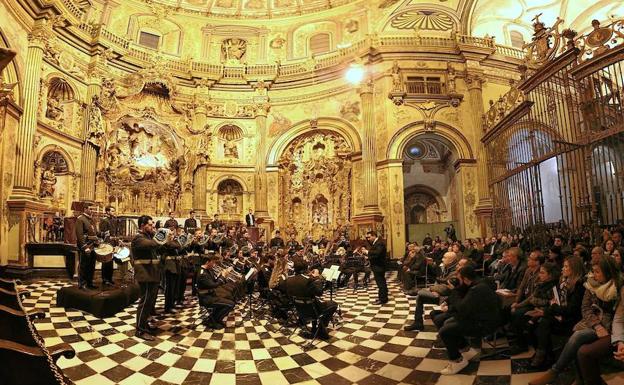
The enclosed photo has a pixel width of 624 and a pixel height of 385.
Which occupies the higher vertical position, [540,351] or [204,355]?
[540,351]

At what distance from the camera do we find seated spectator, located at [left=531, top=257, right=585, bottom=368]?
11.4 feet

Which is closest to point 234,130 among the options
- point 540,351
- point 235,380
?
point 235,380

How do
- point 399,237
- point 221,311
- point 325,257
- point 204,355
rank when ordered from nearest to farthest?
point 204,355
point 221,311
point 325,257
point 399,237

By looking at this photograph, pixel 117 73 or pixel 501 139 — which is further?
pixel 117 73

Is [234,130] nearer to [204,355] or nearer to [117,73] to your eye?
[117,73]

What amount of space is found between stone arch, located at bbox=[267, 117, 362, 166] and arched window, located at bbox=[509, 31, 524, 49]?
957 cm

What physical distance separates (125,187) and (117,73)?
16.7ft

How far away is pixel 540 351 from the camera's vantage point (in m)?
3.48

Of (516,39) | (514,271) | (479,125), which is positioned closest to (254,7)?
(479,125)

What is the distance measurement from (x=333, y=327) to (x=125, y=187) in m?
12.1

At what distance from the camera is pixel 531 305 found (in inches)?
158

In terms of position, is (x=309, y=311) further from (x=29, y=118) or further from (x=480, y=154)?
(x=480, y=154)

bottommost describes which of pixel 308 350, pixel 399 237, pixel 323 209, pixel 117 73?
pixel 308 350

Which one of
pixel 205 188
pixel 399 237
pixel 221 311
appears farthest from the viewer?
pixel 205 188
